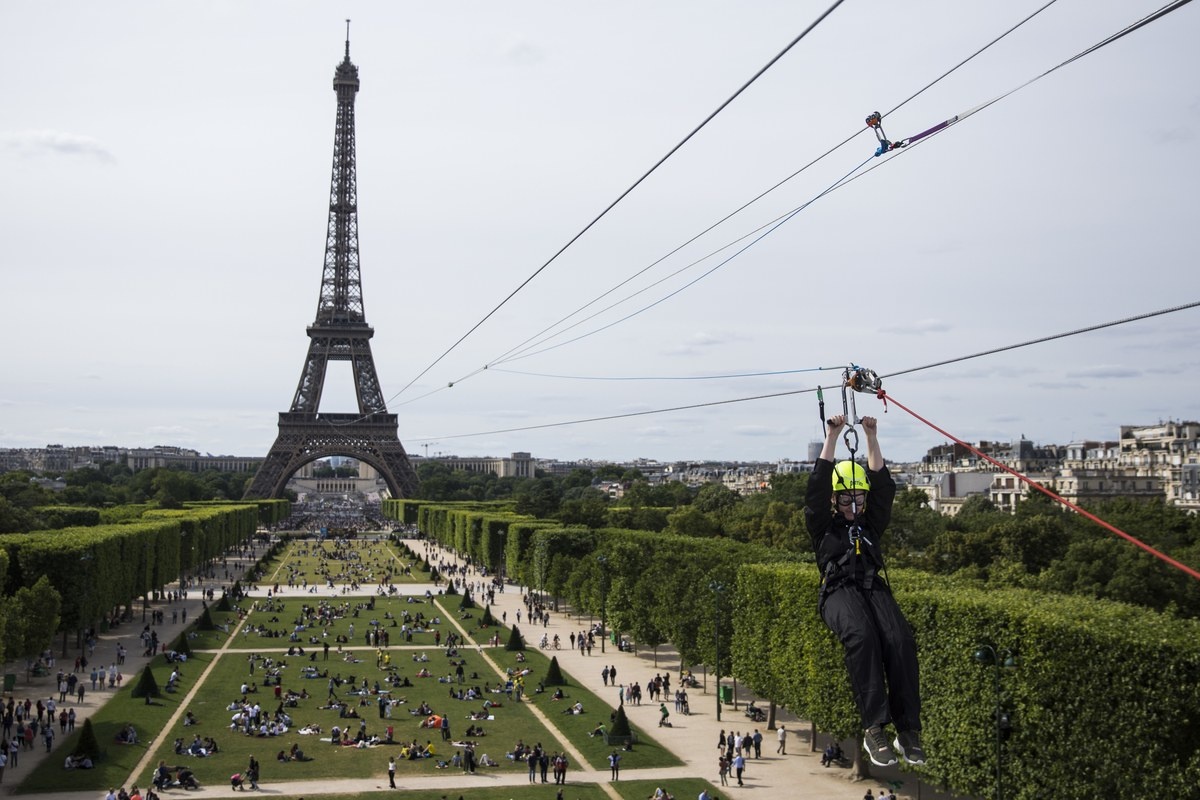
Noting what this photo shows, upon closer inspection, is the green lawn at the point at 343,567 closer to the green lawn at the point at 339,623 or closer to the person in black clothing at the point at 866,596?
the green lawn at the point at 339,623

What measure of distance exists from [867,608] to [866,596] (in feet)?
0.52

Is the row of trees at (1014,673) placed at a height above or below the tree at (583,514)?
below

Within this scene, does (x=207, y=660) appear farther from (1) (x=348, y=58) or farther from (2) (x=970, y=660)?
(1) (x=348, y=58)

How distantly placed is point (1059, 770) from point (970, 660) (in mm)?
4100

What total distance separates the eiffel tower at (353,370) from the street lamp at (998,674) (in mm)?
128771

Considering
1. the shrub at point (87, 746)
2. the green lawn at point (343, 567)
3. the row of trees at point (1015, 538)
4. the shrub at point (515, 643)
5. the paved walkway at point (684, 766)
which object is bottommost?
Result: the paved walkway at point (684, 766)

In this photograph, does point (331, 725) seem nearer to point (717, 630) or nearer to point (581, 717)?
point (581, 717)

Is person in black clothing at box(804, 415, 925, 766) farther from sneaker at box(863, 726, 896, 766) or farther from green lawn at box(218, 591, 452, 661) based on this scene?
green lawn at box(218, 591, 452, 661)

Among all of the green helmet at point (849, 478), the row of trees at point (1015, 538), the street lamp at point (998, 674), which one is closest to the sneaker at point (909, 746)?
the green helmet at point (849, 478)

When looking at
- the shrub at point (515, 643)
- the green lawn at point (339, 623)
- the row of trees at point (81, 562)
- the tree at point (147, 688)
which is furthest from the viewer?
the green lawn at point (339, 623)

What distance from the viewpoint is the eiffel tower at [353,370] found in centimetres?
15625

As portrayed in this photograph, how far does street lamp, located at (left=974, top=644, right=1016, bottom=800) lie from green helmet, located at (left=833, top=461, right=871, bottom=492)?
65.8ft

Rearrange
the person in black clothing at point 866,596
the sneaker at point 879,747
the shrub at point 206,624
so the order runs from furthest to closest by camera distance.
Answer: the shrub at point 206,624 → the person in black clothing at point 866,596 → the sneaker at point 879,747

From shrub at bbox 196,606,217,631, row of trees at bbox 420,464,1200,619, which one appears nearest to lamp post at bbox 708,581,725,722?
row of trees at bbox 420,464,1200,619
